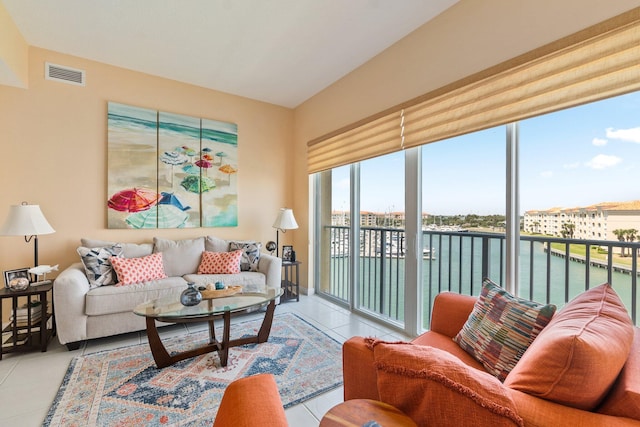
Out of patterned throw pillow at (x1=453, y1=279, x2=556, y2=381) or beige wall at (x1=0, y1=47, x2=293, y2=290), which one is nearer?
patterned throw pillow at (x1=453, y1=279, x2=556, y2=381)

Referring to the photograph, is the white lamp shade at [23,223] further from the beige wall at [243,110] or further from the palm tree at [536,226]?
the palm tree at [536,226]

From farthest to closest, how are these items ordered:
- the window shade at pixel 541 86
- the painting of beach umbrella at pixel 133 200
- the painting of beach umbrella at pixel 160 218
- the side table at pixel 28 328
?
the painting of beach umbrella at pixel 160 218, the painting of beach umbrella at pixel 133 200, the side table at pixel 28 328, the window shade at pixel 541 86

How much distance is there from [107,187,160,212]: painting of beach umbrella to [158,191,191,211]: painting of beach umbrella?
0.06 metres

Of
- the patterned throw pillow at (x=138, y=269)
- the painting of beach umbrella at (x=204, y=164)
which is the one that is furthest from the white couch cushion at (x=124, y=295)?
the painting of beach umbrella at (x=204, y=164)

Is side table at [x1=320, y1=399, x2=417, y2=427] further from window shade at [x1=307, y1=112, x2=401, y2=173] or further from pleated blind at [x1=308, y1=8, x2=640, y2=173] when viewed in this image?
window shade at [x1=307, y1=112, x2=401, y2=173]


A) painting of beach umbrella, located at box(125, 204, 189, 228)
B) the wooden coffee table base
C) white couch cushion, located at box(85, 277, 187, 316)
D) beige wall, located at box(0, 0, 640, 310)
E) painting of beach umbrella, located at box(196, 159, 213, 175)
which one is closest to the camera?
beige wall, located at box(0, 0, 640, 310)

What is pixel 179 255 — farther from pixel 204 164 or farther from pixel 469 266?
pixel 469 266

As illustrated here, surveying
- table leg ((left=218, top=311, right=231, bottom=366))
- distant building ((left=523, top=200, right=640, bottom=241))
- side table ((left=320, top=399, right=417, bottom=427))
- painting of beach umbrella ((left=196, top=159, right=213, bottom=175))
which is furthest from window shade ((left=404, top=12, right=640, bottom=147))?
painting of beach umbrella ((left=196, top=159, right=213, bottom=175))

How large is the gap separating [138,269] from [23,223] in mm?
954

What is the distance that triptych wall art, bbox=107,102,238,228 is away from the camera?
3262 mm

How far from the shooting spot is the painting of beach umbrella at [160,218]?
3354mm

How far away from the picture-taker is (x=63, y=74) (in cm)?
300

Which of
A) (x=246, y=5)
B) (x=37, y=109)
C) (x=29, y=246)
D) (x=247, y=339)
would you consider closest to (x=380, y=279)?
(x=247, y=339)

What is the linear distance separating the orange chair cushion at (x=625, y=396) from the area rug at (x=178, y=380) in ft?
4.86
